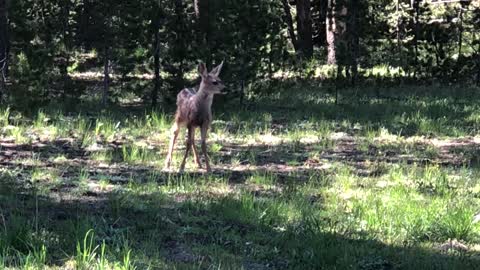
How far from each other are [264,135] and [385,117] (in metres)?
3.31

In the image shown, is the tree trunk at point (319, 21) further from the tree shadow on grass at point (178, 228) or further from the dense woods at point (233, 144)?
the tree shadow on grass at point (178, 228)

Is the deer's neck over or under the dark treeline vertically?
under

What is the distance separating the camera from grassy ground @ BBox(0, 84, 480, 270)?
542cm

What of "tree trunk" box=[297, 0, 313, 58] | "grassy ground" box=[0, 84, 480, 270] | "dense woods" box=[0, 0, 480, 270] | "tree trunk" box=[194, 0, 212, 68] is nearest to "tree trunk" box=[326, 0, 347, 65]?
"dense woods" box=[0, 0, 480, 270]

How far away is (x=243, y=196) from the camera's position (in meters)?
7.10

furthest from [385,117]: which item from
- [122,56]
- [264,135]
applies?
[122,56]

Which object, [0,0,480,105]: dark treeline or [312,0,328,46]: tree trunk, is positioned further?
[312,0,328,46]: tree trunk

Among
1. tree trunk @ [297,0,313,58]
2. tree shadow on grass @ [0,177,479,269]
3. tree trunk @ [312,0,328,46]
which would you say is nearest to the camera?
tree shadow on grass @ [0,177,479,269]

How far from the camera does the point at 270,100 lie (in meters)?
16.9

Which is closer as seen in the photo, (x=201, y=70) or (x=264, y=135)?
(x=201, y=70)

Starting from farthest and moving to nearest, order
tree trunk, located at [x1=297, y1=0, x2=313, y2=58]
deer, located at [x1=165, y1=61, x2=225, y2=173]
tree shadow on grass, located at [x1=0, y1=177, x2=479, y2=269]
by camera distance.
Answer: tree trunk, located at [x1=297, y1=0, x2=313, y2=58] → deer, located at [x1=165, y1=61, x2=225, y2=173] → tree shadow on grass, located at [x1=0, y1=177, x2=479, y2=269]

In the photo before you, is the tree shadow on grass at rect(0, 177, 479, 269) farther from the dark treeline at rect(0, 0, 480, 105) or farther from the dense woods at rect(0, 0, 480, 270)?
the dark treeline at rect(0, 0, 480, 105)

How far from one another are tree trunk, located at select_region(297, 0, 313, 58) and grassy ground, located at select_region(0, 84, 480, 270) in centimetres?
1319

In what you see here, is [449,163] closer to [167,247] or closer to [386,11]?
[167,247]
